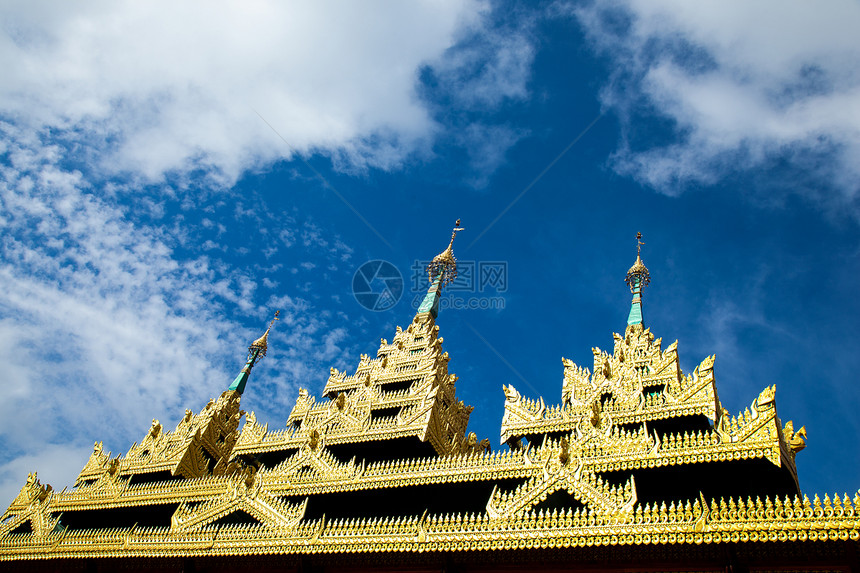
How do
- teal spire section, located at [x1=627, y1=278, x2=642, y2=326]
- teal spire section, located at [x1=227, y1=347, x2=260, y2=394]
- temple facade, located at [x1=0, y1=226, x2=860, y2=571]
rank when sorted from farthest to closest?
teal spire section, located at [x1=227, y1=347, x2=260, y2=394]
teal spire section, located at [x1=627, y1=278, x2=642, y2=326]
temple facade, located at [x1=0, y1=226, x2=860, y2=571]

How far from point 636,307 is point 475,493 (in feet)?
40.6

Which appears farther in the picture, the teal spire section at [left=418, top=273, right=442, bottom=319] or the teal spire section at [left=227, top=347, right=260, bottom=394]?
the teal spire section at [left=227, top=347, right=260, bottom=394]

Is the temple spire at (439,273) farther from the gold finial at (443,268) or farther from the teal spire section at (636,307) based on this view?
the teal spire section at (636,307)

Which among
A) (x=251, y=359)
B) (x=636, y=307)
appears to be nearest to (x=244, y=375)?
(x=251, y=359)

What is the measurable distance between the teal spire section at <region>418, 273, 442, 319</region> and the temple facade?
309 centimetres

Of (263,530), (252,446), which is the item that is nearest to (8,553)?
(252,446)

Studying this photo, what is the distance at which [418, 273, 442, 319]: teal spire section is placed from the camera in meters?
23.3

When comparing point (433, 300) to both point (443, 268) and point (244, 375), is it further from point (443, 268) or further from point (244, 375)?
point (244, 375)

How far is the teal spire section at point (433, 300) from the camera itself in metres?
23.3

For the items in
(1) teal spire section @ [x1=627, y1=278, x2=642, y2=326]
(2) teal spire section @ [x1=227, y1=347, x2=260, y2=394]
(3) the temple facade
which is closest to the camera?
(3) the temple facade

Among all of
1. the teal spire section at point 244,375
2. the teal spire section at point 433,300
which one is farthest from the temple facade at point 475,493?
the teal spire section at point 244,375

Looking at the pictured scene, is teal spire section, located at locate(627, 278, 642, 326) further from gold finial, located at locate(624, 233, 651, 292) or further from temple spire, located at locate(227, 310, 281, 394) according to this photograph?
temple spire, located at locate(227, 310, 281, 394)

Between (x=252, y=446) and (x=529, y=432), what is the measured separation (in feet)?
30.4

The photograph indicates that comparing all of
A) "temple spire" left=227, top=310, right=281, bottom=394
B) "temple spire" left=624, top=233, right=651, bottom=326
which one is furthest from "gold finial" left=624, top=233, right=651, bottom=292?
"temple spire" left=227, top=310, right=281, bottom=394
